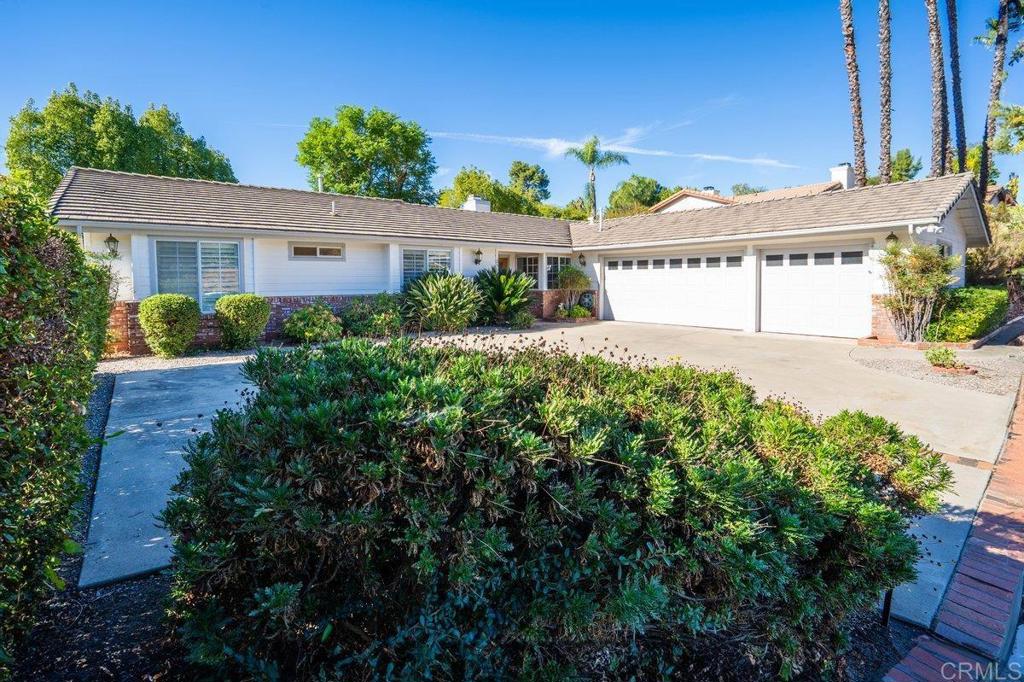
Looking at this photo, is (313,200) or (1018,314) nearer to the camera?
(313,200)

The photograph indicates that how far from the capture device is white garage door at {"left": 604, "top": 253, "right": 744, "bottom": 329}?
1631 centimetres

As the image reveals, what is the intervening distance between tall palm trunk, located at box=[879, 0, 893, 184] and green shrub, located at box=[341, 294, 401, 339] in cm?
1851

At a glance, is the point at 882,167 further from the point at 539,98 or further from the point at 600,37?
the point at 539,98

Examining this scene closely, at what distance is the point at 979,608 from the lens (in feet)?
9.84

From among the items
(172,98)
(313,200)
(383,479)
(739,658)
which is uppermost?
Result: (172,98)

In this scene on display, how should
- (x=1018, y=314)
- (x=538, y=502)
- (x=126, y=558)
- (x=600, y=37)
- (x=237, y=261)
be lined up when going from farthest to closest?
1. (x=1018, y=314)
2. (x=600, y=37)
3. (x=237, y=261)
4. (x=126, y=558)
5. (x=538, y=502)

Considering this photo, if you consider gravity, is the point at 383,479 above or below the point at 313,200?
below

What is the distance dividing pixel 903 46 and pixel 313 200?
2257 cm

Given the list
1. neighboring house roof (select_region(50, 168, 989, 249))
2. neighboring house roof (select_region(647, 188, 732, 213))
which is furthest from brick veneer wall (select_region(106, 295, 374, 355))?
neighboring house roof (select_region(647, 188, 732, 213))

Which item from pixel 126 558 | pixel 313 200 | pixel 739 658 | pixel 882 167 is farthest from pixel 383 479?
pixel 882 167

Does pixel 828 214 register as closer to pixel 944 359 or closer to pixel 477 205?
pixel 944 359

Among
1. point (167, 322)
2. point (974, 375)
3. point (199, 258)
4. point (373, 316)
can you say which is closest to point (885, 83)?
point (974, 375)

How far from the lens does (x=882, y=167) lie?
19375mm

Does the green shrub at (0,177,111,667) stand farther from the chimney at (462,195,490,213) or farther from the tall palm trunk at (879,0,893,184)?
the tall palm trunk at (879,0,893,184)
